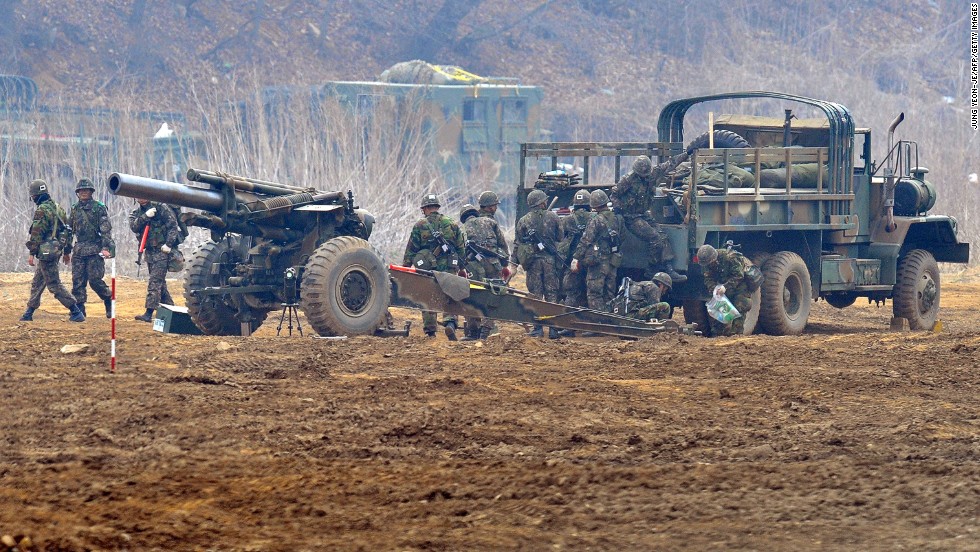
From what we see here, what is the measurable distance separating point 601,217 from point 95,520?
935 centimetres

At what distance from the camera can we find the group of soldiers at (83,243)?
52.2 feet

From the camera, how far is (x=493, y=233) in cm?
1588

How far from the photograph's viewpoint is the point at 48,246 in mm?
15883

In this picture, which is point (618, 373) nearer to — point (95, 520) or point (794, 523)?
point (794, 523)

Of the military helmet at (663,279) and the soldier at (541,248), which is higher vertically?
the soldier at (541,248)

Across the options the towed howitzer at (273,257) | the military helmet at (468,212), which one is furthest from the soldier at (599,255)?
the towed howitzer at (273,257)

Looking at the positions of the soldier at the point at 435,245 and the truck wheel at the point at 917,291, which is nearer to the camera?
the soldier at the point at 435,245

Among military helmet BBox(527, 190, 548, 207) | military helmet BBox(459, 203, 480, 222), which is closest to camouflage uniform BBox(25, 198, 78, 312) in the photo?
military helmet BBox(459, 203, 480, 222)

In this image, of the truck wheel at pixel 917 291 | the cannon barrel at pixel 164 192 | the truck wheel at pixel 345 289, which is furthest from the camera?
the truck wheel at pixel 917 291

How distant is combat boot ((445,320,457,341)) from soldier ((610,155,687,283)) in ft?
7.02

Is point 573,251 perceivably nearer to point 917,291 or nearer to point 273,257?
point 273,257

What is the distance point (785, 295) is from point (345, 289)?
5.18 m

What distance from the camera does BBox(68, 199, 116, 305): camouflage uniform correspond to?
52.9 ft

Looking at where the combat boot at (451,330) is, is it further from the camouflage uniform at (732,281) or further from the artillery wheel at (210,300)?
the camouflage uniform at (732,281)
